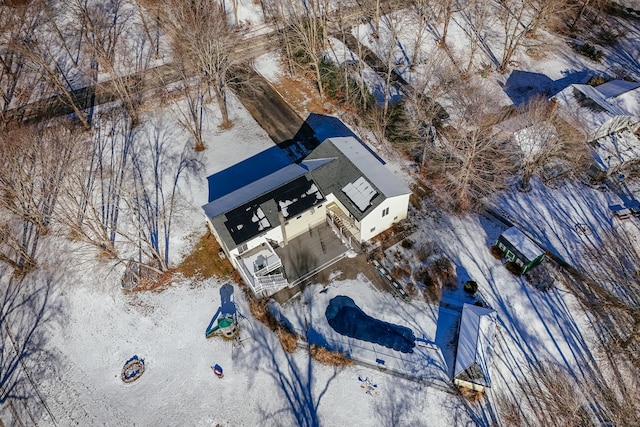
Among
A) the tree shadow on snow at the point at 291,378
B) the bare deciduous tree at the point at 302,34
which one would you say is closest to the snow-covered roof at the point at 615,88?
the bare deciduous tree at the point at 302,34

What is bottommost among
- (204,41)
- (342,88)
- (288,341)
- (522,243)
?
(522,243)

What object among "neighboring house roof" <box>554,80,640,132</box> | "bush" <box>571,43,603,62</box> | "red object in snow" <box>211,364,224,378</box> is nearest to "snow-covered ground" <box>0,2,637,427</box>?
"red object in snow" <box>211,364,224,378</box>

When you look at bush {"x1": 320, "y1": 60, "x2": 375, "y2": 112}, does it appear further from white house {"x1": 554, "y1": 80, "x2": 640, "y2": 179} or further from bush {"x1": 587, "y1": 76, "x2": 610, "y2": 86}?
bush {"x1": 587, "y1": 76, "x2": 610, "y2": 86}

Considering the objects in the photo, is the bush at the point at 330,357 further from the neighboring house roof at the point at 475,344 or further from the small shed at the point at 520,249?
the small shed at the point at 520,249

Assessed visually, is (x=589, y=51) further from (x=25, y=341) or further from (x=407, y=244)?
(x=25, y=341)

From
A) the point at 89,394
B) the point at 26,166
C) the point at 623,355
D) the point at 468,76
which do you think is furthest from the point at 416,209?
the point at 26,166

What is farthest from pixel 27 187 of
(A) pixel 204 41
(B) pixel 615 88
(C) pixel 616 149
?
(B) pixel 615 88

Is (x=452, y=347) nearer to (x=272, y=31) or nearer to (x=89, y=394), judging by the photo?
(x=89, y=394)

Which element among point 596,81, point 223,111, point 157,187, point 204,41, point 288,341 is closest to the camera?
point 288,341
